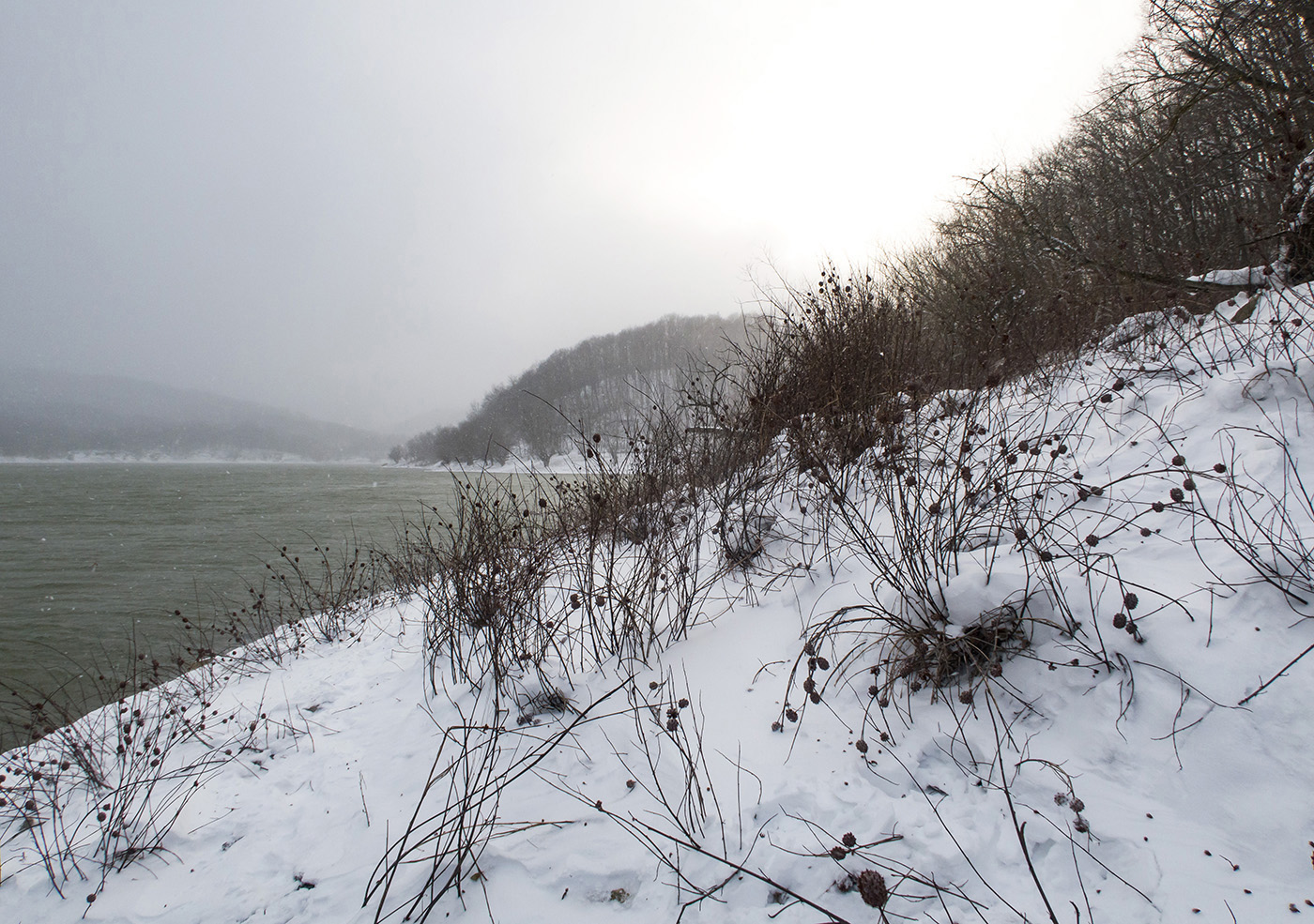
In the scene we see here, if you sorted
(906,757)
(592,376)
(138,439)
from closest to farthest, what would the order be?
1. (906,757)
2. (592,376)
3. (138,439)

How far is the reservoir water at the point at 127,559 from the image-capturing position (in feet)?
21.4

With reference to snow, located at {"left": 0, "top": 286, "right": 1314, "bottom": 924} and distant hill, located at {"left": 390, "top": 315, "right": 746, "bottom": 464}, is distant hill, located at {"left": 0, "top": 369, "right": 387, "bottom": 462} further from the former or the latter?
snow, located at {"left": 0, "top": 286, "right": 1314, "bottom": 924}

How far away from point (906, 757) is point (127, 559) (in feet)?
55.2

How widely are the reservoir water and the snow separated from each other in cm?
292

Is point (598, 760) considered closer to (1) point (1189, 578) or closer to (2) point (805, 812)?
(2) point (805, 812)

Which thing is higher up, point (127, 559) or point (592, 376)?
point (592, 376)

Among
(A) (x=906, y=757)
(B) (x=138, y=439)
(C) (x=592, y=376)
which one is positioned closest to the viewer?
(A) (x=906, y=757)

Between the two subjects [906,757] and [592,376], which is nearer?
[906,757]

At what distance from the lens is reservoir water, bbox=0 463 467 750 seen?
6508mm

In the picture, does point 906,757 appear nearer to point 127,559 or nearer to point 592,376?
point 127,559

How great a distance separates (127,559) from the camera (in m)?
11.9

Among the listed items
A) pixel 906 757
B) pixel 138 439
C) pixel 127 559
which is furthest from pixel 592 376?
pixel 138 439

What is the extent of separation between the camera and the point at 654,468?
11.4 ft

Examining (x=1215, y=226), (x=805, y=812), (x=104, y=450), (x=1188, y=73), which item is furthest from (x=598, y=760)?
(x=104, y=450)
